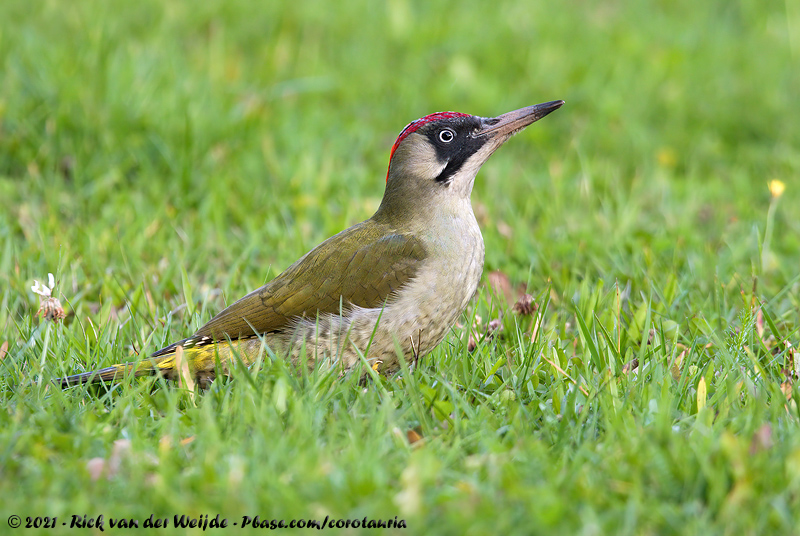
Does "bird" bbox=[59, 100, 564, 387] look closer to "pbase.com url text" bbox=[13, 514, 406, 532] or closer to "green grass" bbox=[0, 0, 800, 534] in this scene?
"green grass" bbox=[0, 0, 800, 534]

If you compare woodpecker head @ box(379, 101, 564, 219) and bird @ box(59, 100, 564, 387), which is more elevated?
woodpecker head @ box(379, 101, 564, 219)

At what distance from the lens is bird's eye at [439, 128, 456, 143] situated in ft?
12.2

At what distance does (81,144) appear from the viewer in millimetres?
5504

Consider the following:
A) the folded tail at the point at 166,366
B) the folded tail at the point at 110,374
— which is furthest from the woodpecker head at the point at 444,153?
the folded tail at the point at 110,374

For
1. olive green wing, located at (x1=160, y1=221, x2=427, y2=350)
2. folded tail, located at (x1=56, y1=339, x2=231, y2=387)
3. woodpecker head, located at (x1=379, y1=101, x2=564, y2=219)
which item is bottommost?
folded tail, located at (x1=56, y1=339, x2=231, y2=387)

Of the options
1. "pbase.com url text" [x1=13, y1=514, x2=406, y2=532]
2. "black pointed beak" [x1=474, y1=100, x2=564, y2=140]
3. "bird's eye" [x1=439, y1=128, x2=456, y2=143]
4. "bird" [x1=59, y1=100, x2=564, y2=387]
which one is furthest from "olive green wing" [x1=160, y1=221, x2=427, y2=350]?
"pbase.com url text" [x1=13, y1=514, x2=406, y2=532]

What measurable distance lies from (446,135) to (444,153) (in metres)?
0.08

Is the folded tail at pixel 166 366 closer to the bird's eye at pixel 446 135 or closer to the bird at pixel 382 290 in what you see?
the bird at pixel 382 290

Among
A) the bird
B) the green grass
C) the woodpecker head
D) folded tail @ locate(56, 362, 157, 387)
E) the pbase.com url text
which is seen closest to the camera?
the pbase.com url text

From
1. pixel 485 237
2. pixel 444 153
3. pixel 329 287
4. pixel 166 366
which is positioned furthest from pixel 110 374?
pixel 485 237

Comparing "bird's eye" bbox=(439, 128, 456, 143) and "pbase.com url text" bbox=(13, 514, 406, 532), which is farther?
"bird's eye" bbox=(439, 128, 456, 143)

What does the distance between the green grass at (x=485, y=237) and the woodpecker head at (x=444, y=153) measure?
0.56 m

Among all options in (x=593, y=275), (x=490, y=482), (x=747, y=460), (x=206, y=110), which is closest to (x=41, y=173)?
(x=206, y=110)

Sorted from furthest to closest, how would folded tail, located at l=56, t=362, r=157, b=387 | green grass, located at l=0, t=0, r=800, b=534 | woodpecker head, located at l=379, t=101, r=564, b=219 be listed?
woodpecker head, located at l=379, t=101, r=564, b=219, folded tail, located at l=56, t=362, r=157, b=387, green grass, located at l=0, t=0, r=800, b=534
